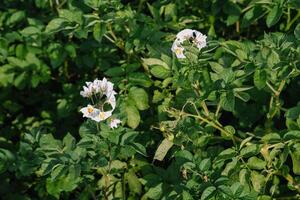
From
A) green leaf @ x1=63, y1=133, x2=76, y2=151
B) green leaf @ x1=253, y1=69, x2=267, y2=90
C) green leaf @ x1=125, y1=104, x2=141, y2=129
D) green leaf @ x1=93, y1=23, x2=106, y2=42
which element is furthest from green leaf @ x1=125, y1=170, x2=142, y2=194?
green leaf @ x1=253, y1=69, x2=267, y2=90

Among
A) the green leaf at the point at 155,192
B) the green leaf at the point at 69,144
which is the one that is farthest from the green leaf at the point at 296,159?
the green leaf at the point at 69,144

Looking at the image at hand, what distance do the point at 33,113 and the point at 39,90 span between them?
0.43 feet

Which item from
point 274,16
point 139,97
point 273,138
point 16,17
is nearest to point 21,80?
point 16,17

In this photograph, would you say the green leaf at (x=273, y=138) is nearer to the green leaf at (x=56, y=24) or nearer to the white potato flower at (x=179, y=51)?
the white potato flower at (x=179, y=51)

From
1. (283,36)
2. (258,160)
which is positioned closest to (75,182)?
(258,160)

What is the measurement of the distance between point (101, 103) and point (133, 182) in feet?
1.62

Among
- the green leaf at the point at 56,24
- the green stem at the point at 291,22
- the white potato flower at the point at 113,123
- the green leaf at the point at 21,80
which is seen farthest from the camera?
the green leaf at the point at 21,80

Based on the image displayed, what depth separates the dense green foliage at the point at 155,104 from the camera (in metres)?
1.99

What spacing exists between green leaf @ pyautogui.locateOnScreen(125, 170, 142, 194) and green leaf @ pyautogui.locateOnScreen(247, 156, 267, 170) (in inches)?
20.6

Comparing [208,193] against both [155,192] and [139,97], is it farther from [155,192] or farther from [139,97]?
[139,97]

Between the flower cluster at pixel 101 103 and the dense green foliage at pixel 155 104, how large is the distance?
0.07m

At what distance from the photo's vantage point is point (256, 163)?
2.01 meters

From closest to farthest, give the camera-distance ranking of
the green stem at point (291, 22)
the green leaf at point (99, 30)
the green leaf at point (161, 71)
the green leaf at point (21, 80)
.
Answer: the green leaf at point (161, 71) → the green leaf at point (99, 30) → the green stem at point (291, 22) → the green leaf at point (21, 80)

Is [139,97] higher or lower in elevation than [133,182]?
higher
